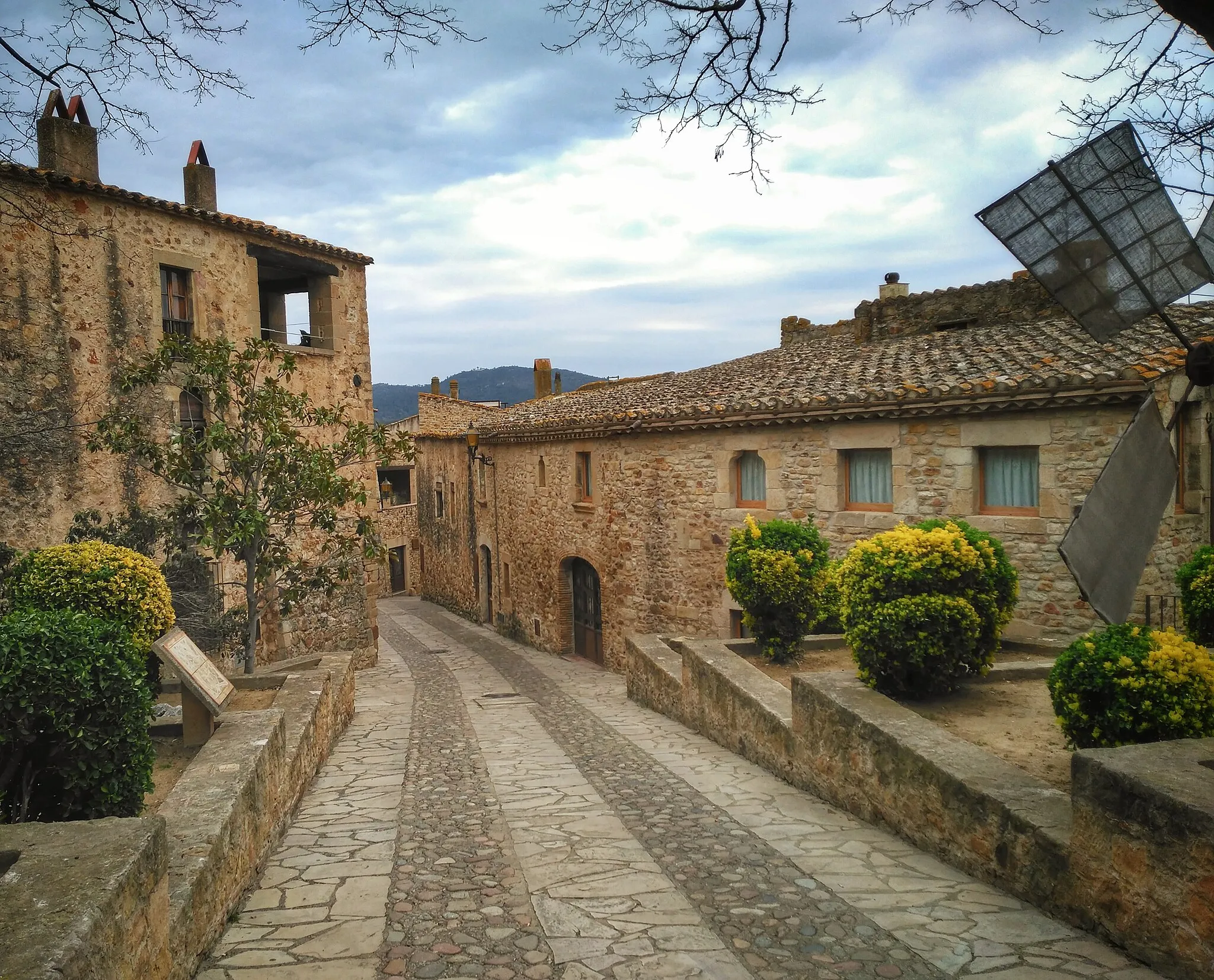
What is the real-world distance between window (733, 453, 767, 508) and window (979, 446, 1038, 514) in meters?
3.31

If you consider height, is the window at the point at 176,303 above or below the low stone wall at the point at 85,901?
above

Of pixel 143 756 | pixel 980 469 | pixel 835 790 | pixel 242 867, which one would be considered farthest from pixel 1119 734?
pixel 980 469

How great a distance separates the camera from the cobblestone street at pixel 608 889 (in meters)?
3.84

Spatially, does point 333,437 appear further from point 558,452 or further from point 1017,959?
point 1017,959

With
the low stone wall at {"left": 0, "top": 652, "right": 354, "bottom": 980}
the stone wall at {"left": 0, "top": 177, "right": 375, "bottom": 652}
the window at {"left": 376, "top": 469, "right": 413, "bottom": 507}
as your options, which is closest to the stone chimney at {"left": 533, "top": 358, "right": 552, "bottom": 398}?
the window at {"left": 376, "top": 469, "right": 413, "bottom": 507}

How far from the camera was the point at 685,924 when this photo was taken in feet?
13.9

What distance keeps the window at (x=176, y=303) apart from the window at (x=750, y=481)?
349 inches

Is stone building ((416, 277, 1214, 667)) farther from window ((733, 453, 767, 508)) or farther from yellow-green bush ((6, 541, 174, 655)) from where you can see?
yellow-green bush ((6, 541, 174, 655))

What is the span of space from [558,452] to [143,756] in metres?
14.0

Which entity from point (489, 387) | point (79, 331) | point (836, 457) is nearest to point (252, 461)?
point (79, 331)

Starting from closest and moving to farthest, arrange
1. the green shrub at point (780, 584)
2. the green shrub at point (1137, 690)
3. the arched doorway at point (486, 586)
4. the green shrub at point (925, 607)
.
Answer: the green shrub at point (1137, 690) → the green shrub at point (925, 607) → the green shrub at point (780, 584) → the arched doorway at point (486, 586)

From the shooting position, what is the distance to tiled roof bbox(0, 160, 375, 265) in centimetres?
1134

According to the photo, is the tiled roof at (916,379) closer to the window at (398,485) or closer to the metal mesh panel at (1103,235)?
the metal mesh panel at (1103,235)

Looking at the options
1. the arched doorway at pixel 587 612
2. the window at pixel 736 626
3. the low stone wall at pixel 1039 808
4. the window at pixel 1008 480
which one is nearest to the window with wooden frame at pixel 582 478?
the arched doorway at pixel 587 612
